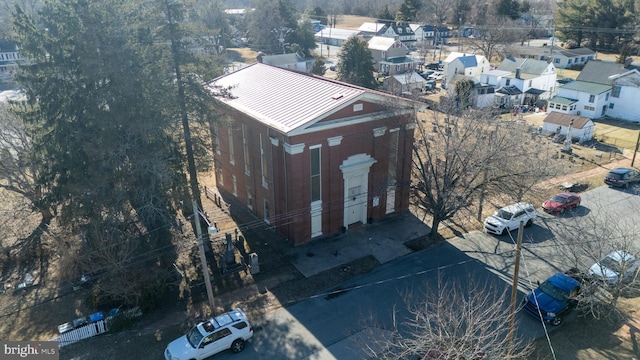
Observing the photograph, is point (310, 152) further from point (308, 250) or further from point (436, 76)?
point (436, 76)

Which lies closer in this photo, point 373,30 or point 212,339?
point 212,339

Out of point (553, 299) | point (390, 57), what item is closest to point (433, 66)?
point (390, 57)

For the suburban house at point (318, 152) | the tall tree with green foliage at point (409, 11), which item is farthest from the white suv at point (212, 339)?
the tall tree with green foliage at point (409, 11)

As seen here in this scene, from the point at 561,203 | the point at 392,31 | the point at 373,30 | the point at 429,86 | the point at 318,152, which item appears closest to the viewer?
the point at 318,152

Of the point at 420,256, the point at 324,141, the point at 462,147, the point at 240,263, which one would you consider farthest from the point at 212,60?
the point at 420,256

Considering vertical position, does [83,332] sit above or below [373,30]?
below

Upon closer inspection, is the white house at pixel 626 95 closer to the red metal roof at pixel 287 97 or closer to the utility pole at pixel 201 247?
the red metal roof at pixel 287 97

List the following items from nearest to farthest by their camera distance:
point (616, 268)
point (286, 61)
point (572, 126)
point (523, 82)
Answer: point (616, 268) < point (572, 126) < point (523, 82) < point (286, 61)

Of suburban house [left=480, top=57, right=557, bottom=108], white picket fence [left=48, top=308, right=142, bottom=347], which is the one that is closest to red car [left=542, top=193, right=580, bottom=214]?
white picket fence [left=48, top=308, right=142, bottom=347]
